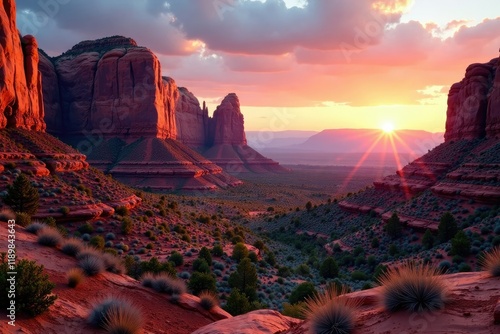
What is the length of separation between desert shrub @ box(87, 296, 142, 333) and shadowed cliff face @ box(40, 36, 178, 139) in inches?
3491

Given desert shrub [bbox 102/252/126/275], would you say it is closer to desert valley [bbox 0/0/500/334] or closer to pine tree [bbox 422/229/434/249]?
desert valley [bbox 0/0/500/334]

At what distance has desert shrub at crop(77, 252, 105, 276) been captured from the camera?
43.2ft

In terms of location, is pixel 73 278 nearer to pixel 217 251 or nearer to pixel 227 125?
pixel 217 251

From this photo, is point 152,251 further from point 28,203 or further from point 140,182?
point 140,182

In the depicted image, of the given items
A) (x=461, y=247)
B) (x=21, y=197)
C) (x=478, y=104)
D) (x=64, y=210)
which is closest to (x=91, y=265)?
(x=21, y=197)

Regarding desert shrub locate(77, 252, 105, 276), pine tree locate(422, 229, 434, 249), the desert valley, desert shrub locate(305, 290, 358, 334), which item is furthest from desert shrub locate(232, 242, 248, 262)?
desert shrub locate(305, 290, 358, 334)

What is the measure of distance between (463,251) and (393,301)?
22586 mm

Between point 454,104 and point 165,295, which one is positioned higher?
point 454,104

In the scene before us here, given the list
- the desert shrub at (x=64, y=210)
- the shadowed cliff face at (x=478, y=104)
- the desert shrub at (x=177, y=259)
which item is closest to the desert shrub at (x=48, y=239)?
the desert shrub at (x=177, y=259)

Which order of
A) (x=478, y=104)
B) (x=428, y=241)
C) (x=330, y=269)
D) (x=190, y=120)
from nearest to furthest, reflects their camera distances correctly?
(x=330, y=269), (x=428, y=241), (x=478, y=104), (x=190, y=120)

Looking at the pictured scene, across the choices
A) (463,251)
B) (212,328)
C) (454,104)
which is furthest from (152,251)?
(454,104)

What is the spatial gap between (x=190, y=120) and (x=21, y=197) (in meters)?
127

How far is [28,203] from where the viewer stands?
25.1m

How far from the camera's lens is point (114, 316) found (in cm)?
938
